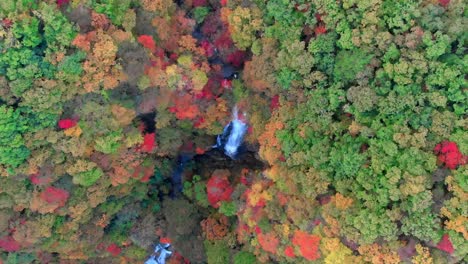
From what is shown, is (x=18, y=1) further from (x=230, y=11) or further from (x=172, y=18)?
(x=230, y=11)

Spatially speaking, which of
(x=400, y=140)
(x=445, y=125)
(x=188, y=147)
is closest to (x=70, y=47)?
(x=188, y=147)

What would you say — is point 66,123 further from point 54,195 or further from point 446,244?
point 446,244

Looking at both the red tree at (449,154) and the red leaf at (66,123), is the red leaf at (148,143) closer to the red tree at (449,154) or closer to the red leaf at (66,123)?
the red leaf at (66,123)

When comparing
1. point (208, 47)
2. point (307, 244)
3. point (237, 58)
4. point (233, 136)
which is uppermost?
point (208, 47)

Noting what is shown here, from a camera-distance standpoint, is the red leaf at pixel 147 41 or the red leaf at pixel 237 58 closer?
the red leaf at pixel 147 41

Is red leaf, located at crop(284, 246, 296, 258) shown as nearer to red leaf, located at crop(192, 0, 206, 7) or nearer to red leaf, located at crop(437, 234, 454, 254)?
red leaf, located at crop(437, 234, 454, 254)

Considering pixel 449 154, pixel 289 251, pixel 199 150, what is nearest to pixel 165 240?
pixel 199 150

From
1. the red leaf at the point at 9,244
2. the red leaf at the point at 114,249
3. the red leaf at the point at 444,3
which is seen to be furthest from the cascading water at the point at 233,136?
the red leaf at the point at 9,244
